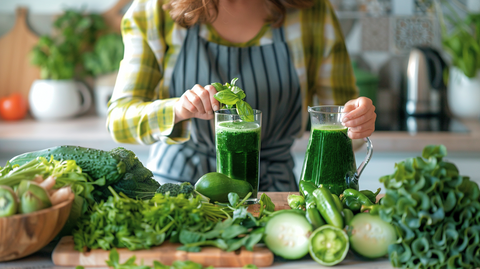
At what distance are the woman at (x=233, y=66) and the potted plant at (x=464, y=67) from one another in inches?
43.3

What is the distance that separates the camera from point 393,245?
703 millimetres

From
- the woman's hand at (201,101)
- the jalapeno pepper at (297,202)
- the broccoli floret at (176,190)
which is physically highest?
the woman's hand at (201,101)

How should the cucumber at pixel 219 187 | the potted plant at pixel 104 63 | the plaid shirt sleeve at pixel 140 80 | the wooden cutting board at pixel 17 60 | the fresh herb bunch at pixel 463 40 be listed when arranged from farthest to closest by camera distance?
1. the wooden cutting board at pixel 17 60
2. the potted plant at pixel 104 63
3. the fresh herb bunch at pixel 463 40
4. the plaid shirt sleeve at pixel 140 80
5. the cucumber at pixel 219 187

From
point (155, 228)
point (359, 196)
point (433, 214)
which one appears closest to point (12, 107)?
point (155, 228)

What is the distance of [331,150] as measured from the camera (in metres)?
0.94

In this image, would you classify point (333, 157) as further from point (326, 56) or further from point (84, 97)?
point (84, 97)

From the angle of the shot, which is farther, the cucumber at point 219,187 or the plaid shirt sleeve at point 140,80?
the plaid shirt sleeve at point 140,80

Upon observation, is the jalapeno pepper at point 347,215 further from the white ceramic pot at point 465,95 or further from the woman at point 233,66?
the white ceramic pot at point 465,95

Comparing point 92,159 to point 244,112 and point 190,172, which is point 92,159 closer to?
point 244,112

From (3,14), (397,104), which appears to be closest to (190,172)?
(397,104)

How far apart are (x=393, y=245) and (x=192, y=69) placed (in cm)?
85

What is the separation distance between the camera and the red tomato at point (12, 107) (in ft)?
7.59

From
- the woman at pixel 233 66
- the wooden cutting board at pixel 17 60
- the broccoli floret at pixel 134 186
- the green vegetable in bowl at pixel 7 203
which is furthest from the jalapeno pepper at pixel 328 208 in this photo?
the wooden cutting board at pixel 17 60

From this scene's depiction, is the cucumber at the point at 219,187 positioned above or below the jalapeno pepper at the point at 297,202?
above
